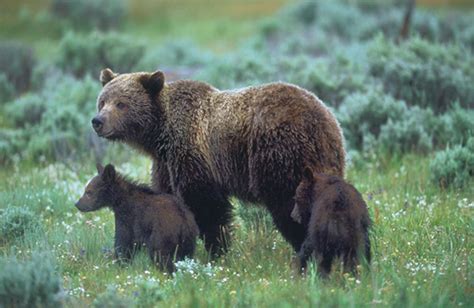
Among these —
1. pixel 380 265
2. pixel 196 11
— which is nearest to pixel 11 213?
pixel 380 265

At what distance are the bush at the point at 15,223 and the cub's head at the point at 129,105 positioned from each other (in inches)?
48.8

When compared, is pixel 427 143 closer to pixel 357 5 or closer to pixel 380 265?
pixel 380 265

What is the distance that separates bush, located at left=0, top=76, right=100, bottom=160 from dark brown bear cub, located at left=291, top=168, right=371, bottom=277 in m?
6.64

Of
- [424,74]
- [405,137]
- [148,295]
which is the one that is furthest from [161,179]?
[424,74]

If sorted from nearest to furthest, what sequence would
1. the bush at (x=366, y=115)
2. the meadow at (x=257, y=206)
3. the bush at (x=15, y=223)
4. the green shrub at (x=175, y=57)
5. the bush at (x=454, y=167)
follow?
the meadow at (x=257, y=206) → the bush at (x=15, y=223) → the bush at (x=454, y=167) → the bush at (x=366, y=115) → the green shrub at (x=175, y=57)

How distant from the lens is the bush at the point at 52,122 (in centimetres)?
1295

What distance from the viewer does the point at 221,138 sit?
789 cm

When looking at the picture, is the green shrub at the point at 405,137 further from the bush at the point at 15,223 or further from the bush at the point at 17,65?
the bush at the point at 17,65

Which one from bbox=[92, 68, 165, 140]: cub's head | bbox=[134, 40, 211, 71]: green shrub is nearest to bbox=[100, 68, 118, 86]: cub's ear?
bbox=[92, 68, 165, 140]: cub's head

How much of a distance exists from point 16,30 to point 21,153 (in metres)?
19.3

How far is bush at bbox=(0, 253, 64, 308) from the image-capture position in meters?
5.78

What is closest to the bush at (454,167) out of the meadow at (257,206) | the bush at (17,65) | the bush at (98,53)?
the meadow at (257,206)

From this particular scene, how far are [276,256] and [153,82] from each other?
2.20 metres

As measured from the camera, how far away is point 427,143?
12180 millimetres
